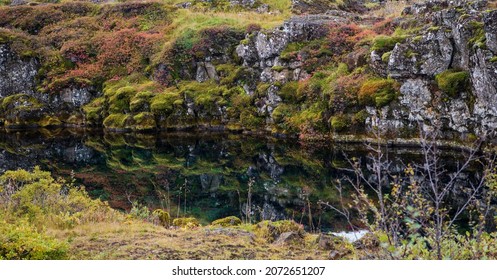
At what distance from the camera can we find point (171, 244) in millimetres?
9742

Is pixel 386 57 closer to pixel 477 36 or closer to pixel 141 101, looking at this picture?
pixel 477 36

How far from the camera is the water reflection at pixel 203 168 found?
17.9 metres

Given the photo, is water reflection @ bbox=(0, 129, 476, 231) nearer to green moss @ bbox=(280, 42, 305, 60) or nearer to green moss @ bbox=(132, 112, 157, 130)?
green moss @ bbox=(132, 112, 157, 130)

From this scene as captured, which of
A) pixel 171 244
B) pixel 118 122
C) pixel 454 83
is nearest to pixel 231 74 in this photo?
pixel 118 122

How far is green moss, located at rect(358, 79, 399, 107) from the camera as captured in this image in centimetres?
2889

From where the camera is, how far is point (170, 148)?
31.1 m

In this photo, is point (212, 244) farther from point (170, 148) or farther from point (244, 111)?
point (244, 111)

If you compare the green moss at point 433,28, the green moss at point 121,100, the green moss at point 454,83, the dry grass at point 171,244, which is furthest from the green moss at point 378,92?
the dry grass at point 171,244

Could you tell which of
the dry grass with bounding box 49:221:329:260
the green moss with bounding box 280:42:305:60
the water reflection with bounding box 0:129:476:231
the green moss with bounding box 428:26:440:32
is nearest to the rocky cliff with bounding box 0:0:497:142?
the green moss with bounding box 428:26:440:32

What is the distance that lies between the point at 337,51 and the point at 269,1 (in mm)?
17367

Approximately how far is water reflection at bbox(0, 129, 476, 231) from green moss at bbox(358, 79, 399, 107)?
3173mm

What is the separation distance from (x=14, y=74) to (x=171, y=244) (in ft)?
134

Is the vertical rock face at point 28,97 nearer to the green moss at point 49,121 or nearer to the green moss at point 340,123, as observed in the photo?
the green moss at point 49,121

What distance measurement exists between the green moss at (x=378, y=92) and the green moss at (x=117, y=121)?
19.3 m
